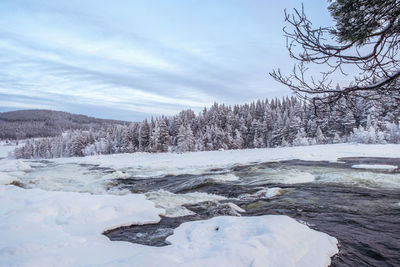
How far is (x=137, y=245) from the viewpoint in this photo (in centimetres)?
341

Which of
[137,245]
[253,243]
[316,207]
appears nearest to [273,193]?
[316,207]

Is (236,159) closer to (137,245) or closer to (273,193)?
(273,193)

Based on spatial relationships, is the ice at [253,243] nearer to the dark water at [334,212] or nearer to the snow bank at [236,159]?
the dark water at [334,212]

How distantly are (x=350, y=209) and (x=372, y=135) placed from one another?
1340 inches

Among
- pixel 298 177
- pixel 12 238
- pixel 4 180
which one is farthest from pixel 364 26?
pixel 4 180

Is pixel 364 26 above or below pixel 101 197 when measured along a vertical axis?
above

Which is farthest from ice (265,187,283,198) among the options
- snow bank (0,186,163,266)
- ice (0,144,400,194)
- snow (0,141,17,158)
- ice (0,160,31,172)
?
snow (0,141,17,158)

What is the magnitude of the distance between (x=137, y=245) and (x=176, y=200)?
3010 millimetres

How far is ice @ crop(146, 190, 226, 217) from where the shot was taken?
528cm

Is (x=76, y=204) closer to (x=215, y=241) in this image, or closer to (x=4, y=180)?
(x=215, y=241)

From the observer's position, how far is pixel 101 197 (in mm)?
5992

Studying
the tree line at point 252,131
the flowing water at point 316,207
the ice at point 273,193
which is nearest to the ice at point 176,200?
the flowing water at point 316,207

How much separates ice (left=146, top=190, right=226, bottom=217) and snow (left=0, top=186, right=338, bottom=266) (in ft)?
1.70

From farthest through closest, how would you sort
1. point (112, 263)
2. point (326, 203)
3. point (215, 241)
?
1. point (326, 203)
2. point (215, 241)
3. point (112, 263)
